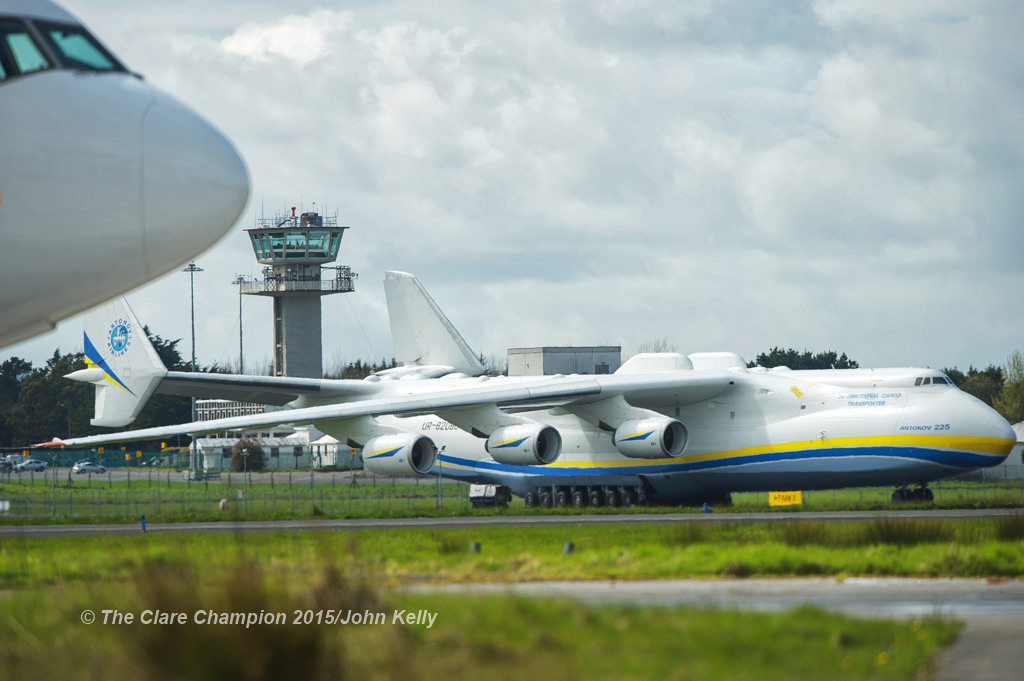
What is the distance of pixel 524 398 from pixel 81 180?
21.7 meters

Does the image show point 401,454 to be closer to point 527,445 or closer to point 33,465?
point 527,445

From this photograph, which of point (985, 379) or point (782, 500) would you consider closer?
point (782, 500)

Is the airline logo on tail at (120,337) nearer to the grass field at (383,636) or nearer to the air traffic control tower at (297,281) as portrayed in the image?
the grass field at (383,636)

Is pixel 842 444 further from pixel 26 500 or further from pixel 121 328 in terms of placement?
pixel 26 500

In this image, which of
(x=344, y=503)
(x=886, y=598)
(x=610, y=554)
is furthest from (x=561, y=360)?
(x=886, y=598)

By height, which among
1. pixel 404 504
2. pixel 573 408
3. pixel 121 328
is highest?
pixel 121 328

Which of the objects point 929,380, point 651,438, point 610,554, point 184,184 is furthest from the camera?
point 651,438

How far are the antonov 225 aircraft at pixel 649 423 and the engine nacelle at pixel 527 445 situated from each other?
4cm

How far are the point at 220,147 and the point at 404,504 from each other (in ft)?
79.6

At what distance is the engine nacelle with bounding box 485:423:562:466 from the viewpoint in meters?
29.0

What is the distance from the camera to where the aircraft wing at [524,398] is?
94.4ft

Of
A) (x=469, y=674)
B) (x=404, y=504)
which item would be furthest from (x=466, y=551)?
(x=404, y=504)

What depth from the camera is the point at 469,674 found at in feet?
21.4

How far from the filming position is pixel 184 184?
8.68 meters
